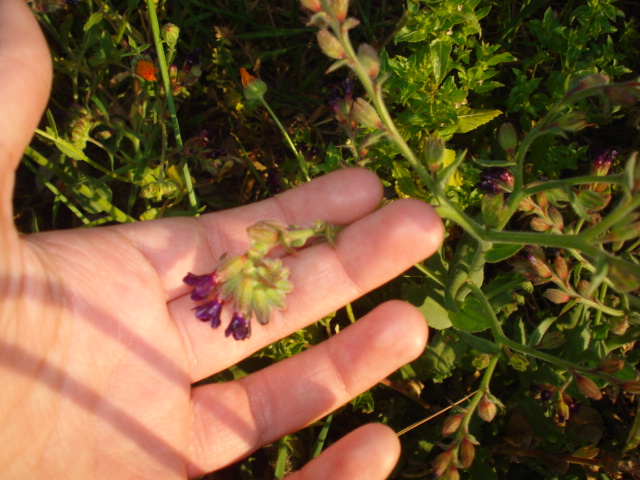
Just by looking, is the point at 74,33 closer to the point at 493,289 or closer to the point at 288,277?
the point at 288,277

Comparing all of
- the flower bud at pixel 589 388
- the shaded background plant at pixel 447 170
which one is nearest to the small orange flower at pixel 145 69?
the shaded background plant at pixel 447 170

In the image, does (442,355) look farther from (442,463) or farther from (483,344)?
(442,463)

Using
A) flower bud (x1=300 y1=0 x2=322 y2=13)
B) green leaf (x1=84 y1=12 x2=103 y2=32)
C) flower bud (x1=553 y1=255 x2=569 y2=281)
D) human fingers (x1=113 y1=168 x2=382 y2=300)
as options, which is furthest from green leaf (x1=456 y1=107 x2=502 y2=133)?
green leaf (x1=84 y1=12 x2=103 y2=32)

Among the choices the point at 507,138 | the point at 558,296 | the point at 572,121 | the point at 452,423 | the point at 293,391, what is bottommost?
the point at 452,423

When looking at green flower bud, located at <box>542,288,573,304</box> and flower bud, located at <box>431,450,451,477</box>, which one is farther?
green flower bud, located at <box>542,288,573,304</box>

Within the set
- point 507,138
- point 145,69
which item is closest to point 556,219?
point 507,138

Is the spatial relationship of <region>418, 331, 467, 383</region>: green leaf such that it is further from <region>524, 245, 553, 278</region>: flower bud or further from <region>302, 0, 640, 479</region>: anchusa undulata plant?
<region>524, 245, 553, 278</region>: flower bud
